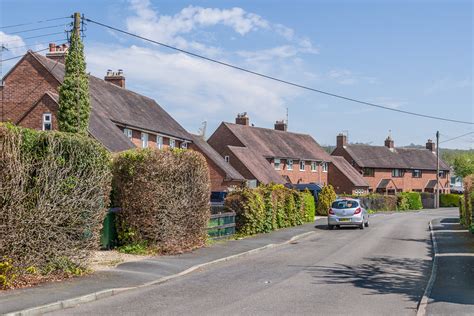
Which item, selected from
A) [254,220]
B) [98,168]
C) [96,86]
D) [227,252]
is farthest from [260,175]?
[98,168]

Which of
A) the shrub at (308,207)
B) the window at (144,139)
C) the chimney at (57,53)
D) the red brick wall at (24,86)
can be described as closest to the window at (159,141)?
the window at (144,139)

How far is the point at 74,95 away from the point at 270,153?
31.3 meters

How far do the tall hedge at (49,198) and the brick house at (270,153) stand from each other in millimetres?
33884

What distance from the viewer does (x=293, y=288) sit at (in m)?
11.6

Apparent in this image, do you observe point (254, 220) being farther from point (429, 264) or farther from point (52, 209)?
point (52, 209)

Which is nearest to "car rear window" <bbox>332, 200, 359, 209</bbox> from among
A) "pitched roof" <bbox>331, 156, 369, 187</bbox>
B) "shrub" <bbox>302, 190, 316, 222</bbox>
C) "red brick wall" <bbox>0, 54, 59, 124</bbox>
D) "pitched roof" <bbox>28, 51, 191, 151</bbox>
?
"shrub" <bbox>302, 190, 316, 222</bbox>

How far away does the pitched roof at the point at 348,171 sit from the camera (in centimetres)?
6569

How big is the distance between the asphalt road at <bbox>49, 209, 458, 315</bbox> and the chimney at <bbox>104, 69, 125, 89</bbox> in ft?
87.2

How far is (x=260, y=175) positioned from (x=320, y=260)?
106 ft

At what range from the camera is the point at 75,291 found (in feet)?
33.9

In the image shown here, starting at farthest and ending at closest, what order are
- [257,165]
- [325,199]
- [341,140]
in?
[341,140], [257,165], [325,199]

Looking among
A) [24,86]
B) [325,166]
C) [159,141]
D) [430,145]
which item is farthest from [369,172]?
[24,86]

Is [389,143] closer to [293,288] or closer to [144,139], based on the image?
[144,139]

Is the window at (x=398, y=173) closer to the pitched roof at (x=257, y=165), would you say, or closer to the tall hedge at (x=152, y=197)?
the pitched roof at (x=257, y=165)
